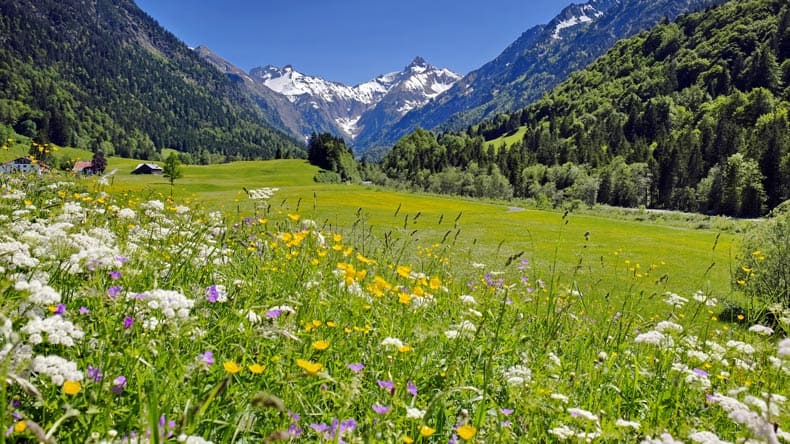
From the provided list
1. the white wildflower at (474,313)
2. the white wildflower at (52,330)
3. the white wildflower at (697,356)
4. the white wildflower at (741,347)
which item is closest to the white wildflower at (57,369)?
the white wildflower at (52,330)

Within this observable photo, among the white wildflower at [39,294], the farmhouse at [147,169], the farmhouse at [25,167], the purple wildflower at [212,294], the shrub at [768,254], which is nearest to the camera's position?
the white wildflower at [39,294]

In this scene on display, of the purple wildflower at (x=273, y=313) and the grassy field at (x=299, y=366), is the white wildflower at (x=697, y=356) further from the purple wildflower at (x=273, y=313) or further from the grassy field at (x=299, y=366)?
the purple wildflower at (x=273, y=313)

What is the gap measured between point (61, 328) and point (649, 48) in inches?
9125

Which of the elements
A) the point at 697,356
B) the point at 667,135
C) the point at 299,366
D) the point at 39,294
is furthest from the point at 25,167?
the point at 667,135

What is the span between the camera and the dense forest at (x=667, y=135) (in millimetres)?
85625

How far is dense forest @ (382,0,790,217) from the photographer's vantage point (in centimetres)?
8562

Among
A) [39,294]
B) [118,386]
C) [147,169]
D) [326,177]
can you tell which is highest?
[39,294]

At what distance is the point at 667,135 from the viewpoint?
126062 mm

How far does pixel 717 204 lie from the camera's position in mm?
83438

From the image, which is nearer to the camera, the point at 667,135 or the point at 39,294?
the point at 39,294

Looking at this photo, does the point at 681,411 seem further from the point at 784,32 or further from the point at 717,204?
the point at 784,32

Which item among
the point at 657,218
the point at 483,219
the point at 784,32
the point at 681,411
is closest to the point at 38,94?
the point at 483,219

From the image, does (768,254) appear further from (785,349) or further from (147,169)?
(147,169)

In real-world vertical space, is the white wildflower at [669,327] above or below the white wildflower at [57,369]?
below
